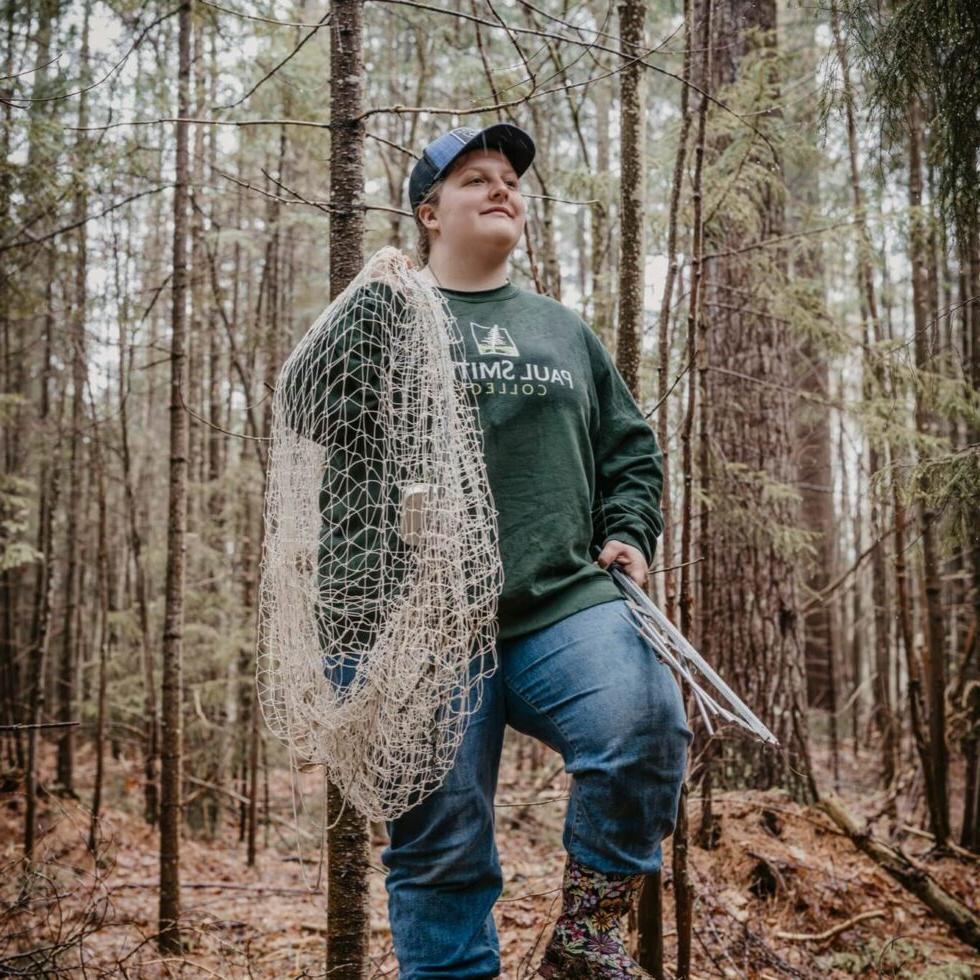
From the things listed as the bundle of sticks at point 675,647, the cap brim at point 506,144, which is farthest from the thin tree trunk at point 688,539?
the cap brim at point 506,144

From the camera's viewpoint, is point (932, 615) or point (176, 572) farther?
point (932, 615)

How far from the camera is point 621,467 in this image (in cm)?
247

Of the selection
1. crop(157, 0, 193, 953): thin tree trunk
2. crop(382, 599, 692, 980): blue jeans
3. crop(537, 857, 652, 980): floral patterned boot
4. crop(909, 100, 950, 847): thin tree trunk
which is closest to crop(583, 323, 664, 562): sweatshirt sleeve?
crop(382, 599, 692, 980): blue jeans

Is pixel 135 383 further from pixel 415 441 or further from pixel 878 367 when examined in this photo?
pixel 415 441

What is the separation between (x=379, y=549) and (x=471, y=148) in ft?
3.72

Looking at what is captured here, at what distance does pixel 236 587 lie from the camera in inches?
379

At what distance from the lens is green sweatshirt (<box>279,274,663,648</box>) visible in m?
2.19

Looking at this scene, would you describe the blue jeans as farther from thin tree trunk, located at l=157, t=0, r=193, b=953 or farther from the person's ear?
thin tree trunk, located at l=157, t=0, r=193, b=953

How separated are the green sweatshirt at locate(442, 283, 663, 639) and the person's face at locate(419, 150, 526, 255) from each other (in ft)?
0.50

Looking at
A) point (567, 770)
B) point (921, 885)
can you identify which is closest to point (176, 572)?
point (567, 770)

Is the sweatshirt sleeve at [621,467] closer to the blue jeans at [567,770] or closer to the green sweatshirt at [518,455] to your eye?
the green sweatshirt at [518,455]

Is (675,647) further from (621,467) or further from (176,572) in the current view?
(176,572)

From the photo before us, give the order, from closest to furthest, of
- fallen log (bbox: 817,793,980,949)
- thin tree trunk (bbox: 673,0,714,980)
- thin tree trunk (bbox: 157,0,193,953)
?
thin tree trunk (bbox: 673,0,714,980)
fallen log (bbox: 817,793,980,949)
thin tree trunk (bbox: 157,0,193,953)

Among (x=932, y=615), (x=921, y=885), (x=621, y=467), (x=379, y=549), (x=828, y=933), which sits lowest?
(x=828, y=933)
